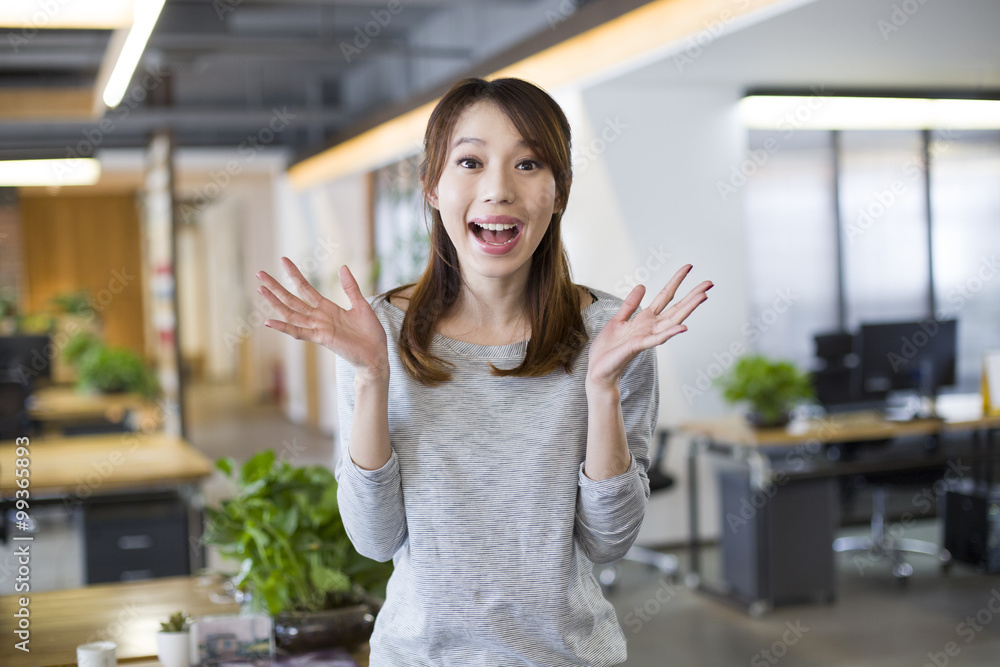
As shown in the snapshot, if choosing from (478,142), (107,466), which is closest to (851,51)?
(107,466)

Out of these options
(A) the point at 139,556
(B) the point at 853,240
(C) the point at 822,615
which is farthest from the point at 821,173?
(A) the point at 139,556

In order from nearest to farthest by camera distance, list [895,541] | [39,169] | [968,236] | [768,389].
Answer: [768,389]
[895,541]
[968,236]
[39,169]

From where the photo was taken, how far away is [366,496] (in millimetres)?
1305

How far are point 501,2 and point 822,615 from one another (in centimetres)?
523

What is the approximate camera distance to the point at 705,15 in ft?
13.2

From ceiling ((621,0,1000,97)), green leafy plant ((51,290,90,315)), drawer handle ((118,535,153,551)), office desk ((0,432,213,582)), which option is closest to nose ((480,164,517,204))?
ceiling ((621,0,1000,97))

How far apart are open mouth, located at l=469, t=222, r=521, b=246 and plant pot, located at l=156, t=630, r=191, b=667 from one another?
1049 mm

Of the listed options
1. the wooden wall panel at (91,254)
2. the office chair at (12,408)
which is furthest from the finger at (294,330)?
the wooden wall panel at (91,254)

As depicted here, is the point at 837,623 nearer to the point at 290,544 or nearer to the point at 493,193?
the point at 290,544

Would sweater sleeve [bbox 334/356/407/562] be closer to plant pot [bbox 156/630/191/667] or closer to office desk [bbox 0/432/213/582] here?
plant pot [bbox 156/630/191/667]

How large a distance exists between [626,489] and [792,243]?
596 cm

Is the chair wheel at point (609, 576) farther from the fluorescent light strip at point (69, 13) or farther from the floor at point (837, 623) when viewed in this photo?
the fluorescent light strip at point (69, 13)

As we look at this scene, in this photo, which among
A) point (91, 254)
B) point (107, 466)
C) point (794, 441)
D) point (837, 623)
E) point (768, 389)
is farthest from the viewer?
point (91, 254)

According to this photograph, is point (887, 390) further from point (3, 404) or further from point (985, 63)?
point (3, 404)
